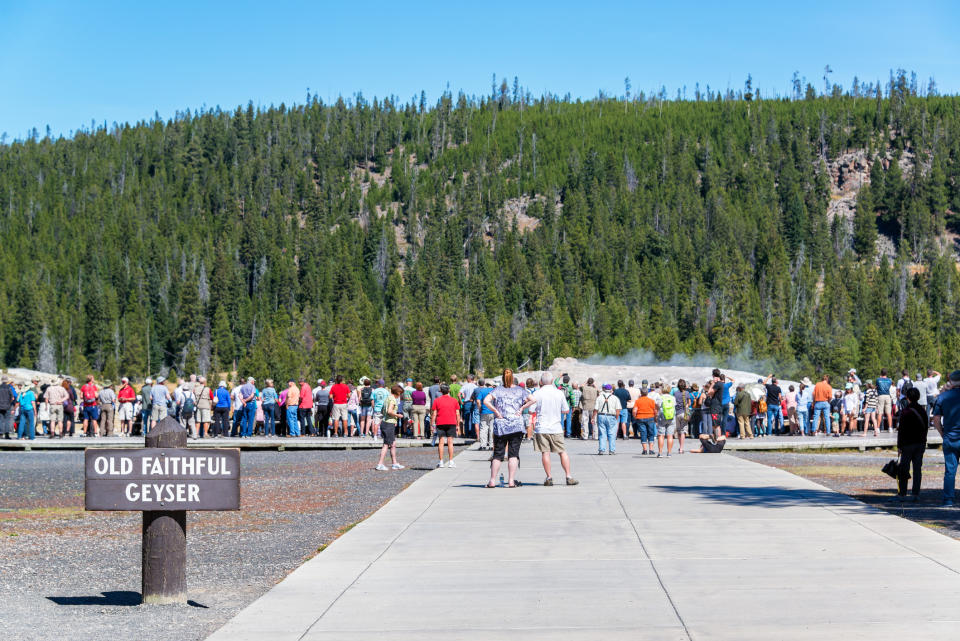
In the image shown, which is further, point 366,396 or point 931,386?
point 366,396

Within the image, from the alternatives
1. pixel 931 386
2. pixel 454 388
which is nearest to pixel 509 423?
pixel 454 388

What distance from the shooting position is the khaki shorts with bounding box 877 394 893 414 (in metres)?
30.2

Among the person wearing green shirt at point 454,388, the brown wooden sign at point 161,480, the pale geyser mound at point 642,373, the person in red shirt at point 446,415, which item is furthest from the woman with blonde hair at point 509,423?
the pale geyser mound at point 642,373

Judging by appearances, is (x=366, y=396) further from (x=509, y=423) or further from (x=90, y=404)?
(x=509, y=423)

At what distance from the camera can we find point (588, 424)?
97.1 feet

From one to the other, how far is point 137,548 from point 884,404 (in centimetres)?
2415

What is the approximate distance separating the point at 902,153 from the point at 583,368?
143 metres

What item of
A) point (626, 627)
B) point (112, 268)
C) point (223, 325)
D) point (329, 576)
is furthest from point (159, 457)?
point (112, 268)

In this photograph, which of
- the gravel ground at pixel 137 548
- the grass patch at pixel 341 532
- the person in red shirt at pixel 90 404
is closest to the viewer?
the gravel ground at pixel 137 548

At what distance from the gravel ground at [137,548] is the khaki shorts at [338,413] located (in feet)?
33.9

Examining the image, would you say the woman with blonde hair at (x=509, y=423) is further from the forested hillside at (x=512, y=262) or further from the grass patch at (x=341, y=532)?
the forested hillside at (x=512, y=262)

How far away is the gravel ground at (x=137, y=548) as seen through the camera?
731 cm

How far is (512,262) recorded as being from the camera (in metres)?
162

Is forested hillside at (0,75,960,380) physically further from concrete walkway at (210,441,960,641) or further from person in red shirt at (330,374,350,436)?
concrete walkway at (210,441,960,641)
